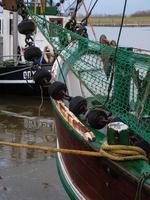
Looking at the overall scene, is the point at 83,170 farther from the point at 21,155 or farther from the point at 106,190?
the point at 21,155

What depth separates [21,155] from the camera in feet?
26.5

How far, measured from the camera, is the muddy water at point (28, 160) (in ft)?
21.1

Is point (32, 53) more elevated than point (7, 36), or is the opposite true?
point (32, 53)

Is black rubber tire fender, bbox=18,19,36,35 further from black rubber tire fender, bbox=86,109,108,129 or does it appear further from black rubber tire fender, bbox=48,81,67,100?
black rubber tire fender, bbox=86,109,108,129

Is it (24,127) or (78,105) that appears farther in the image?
(24,127)

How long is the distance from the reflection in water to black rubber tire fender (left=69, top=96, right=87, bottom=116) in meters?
2.99

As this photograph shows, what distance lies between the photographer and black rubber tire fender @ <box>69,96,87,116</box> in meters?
4.77

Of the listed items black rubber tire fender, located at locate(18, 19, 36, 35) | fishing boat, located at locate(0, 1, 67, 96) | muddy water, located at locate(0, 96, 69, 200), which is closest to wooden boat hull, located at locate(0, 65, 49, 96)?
fishing boat, located at locate(0, 1, 67, 96)

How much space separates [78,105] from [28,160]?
325cm

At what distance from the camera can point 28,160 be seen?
7.81 meters

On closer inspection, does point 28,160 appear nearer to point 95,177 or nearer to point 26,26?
point 26,26

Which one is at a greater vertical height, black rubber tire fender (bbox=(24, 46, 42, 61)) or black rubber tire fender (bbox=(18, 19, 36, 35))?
black rubber tire fender (bbox=(18, 19, 36, 35))

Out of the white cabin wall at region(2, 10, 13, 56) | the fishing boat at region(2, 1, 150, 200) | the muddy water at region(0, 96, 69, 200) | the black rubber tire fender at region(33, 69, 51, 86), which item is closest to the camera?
the fishing boat at region(2, 1, 150, 200)

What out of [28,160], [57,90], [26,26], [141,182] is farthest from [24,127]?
[141,182]
